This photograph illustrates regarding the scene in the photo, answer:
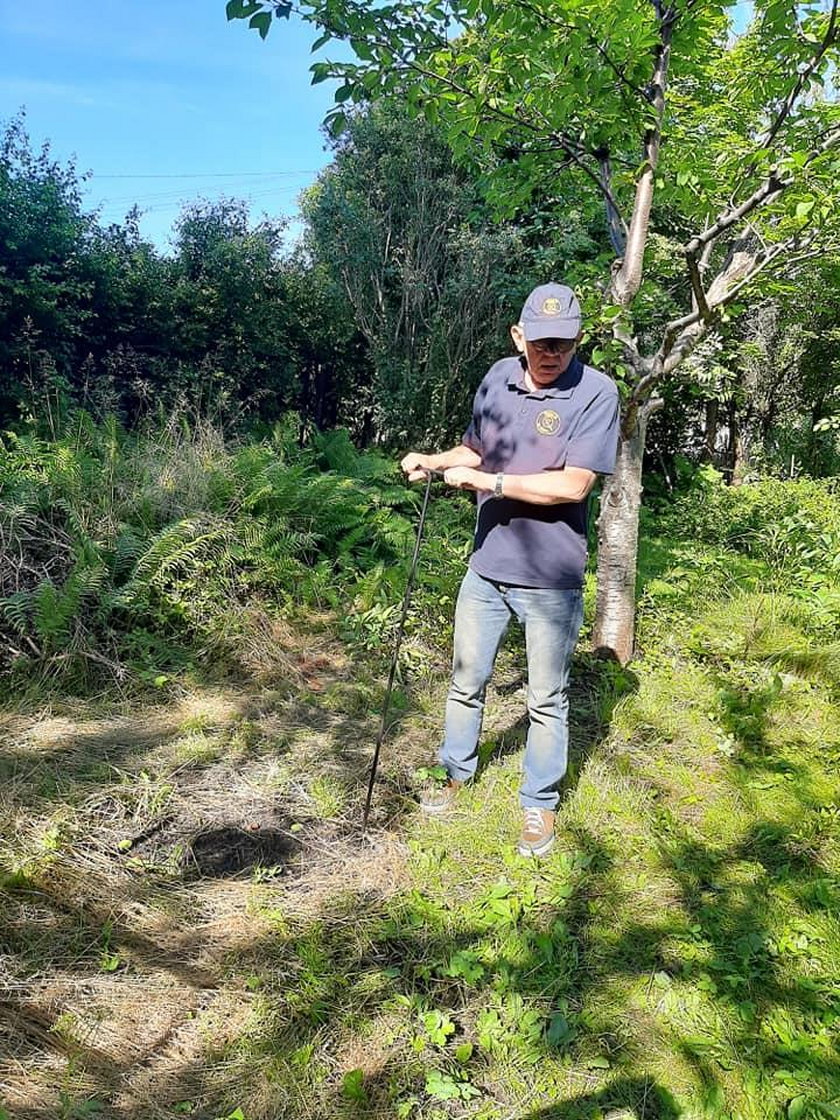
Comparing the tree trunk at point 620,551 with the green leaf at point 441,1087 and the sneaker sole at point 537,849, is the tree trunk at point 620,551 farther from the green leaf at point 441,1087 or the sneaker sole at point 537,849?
the green leaf at point 441,1087

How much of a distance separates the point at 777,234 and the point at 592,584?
2.53m

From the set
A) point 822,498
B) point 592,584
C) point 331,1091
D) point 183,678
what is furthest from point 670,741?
point 822,498

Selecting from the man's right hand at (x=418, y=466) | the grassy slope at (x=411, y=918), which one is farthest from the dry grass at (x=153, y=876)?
the man's right hand at (x=418, y=466)

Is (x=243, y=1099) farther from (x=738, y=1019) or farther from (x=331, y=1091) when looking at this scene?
(x=738, y=1019)

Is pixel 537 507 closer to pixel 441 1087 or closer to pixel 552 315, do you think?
pixel 552 315

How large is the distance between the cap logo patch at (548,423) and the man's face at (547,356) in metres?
0.12

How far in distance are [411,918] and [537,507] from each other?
1.52 m

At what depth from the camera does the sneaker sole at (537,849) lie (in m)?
2.64

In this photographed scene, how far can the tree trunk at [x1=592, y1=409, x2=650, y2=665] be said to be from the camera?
3.99 m

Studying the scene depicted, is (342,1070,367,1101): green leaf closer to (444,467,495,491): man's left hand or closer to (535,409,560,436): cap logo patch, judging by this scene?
(444,467,495,491): man's left hand

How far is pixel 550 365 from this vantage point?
2553 mm

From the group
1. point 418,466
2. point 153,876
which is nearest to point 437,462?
point 418,466

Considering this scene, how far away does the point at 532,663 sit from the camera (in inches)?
104

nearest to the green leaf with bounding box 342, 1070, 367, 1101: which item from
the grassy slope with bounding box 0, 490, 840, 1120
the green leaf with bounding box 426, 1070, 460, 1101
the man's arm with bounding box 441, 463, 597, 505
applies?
the grassy slope with bounding box 0, 490, 840, 1120
